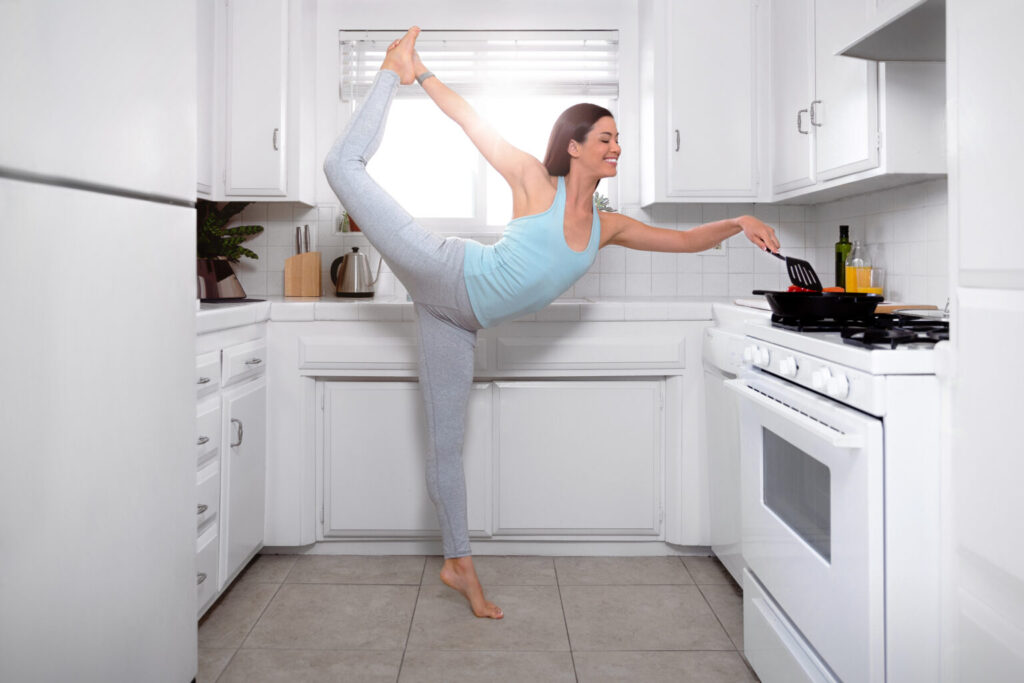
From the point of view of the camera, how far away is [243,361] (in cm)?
250

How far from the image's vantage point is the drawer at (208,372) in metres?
2.13

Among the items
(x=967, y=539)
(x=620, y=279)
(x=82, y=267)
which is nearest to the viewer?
(x=82, y=267)

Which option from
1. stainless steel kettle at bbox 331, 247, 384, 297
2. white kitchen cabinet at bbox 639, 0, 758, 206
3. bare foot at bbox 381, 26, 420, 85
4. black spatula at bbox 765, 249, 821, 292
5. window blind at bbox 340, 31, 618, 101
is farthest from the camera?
window blind at bbox 340, 31, 618, 101

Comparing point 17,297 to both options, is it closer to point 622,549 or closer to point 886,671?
point 886,671

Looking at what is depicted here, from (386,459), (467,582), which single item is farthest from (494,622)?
(386,459)

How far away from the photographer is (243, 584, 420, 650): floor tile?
215 cm

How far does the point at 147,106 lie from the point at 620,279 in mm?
2530

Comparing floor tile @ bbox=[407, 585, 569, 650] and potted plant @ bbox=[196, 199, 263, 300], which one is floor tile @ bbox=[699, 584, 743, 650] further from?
potted plant @ bbox=[196, 199, 263, 300]

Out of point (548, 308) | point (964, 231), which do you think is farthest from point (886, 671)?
point (548, 308)

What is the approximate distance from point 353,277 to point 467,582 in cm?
144

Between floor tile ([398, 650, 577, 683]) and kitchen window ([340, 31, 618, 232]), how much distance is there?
1944mm

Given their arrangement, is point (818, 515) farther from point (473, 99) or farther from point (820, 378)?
point (473, 99)

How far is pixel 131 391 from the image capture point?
1122 mm

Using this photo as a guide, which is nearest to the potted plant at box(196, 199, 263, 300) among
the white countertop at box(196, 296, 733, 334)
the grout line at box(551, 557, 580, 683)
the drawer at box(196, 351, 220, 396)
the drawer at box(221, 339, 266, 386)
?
the white countertop at box(196, 296, 733, 334)
